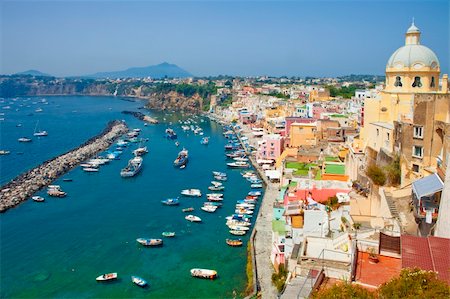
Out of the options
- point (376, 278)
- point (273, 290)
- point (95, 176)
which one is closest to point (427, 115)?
point (376, 278)

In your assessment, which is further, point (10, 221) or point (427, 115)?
point (10, 221)

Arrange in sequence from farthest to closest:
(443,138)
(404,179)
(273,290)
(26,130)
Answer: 1. (26,130)
2. (273,290)
3. (404,179)
4. (443,138)

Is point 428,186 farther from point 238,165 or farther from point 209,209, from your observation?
point 238,165

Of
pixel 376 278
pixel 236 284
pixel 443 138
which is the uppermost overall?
pixel 443 138

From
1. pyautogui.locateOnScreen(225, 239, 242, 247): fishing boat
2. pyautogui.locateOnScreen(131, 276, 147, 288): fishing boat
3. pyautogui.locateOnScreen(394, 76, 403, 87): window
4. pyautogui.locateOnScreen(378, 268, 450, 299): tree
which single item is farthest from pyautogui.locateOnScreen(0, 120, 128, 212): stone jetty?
pyautogui.locateOnScreen(378, 268, 450, 299): tree

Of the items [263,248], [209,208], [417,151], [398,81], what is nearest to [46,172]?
[209,208]

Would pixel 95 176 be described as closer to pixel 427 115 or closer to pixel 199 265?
pixel 199 265

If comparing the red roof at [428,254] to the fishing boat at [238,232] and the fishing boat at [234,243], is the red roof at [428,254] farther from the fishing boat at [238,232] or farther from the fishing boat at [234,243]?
the fishing boat at [238,232]

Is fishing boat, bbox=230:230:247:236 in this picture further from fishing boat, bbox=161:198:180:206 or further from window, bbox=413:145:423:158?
window, bbox=413:145:423:158
